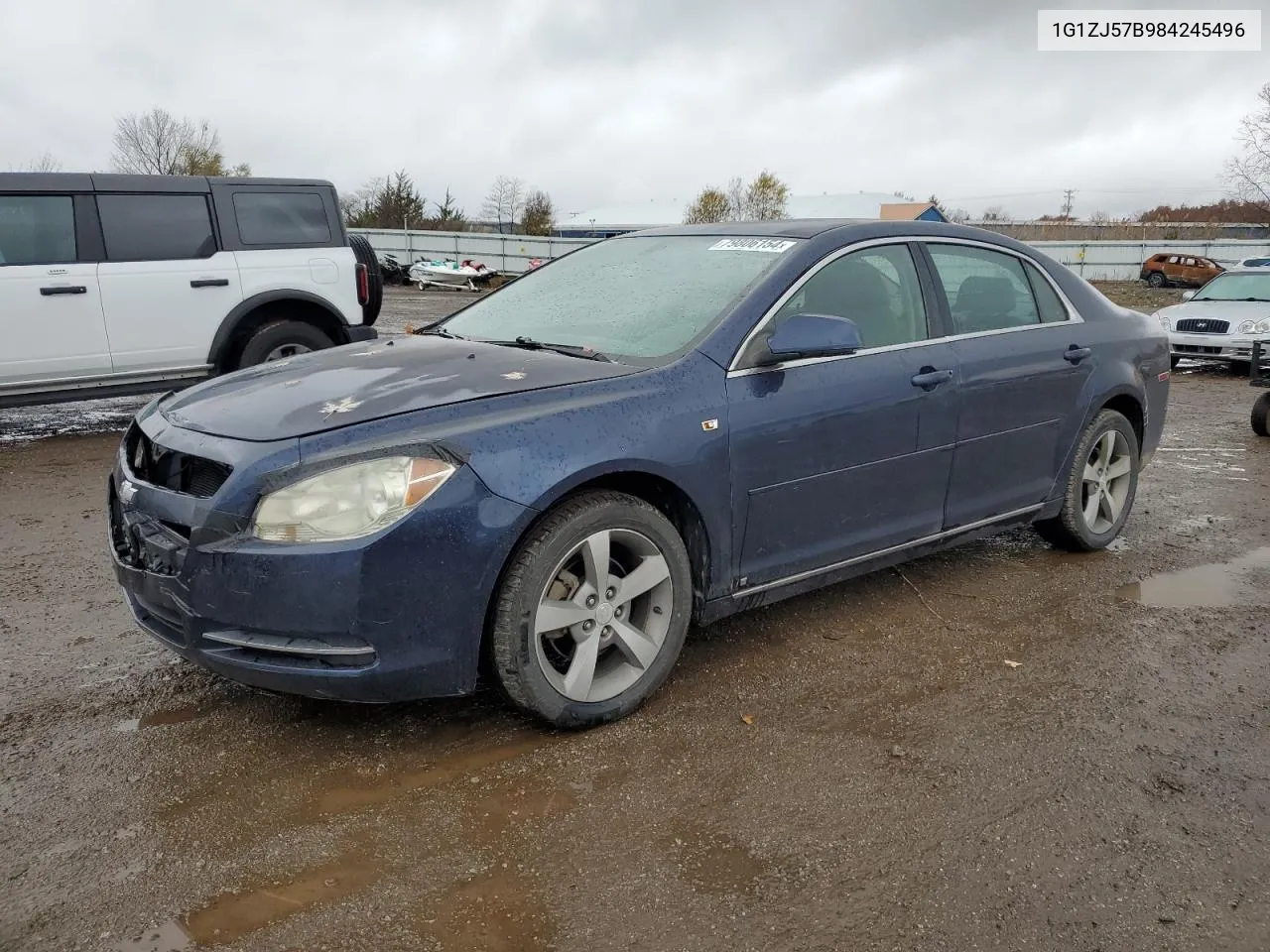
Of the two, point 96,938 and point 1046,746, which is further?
point 1046,746

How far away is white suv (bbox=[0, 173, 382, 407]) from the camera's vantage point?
746 cm

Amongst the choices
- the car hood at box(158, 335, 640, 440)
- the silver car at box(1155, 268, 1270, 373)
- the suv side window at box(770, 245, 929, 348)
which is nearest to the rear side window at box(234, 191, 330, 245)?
the car hood at box(158, 335, 640, 440)

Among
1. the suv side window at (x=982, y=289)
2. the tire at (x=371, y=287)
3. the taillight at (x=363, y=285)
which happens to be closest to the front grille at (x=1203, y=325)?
the suv side window at (x=982, y=289)

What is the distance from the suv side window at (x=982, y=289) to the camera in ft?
14.3

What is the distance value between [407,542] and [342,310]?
649 cm

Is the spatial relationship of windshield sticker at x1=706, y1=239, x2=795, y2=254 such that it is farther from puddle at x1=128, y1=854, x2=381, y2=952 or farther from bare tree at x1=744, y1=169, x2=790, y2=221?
bare tree at x1=744, y1=169, x2=790, y2=221

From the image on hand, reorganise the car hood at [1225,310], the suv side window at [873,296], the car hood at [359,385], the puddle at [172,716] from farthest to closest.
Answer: the car hood at [1225,310] → the suv side window at [873,296] → the puddle at [172,716] → the car hood at [359,385]

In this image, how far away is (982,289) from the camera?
453cm

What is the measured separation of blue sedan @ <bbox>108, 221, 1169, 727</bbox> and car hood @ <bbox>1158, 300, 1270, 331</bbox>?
9.90 metres

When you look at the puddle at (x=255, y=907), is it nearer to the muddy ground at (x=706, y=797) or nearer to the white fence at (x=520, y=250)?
the muddy ground at (x=706, y=797)

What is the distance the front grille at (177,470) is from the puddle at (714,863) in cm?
163

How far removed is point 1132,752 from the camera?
315 centimetres

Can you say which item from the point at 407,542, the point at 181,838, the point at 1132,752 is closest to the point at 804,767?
the point at 1132,752

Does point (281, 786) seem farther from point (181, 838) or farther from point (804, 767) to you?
point (804, 767)
